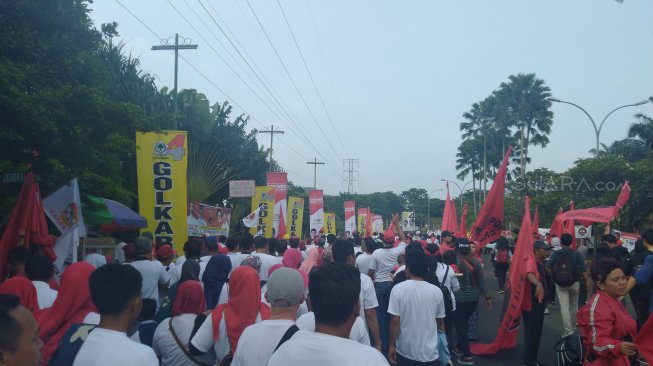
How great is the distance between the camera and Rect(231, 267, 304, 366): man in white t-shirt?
370cm

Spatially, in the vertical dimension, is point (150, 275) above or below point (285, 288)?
below

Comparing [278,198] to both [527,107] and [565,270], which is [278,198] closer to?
[565,270]

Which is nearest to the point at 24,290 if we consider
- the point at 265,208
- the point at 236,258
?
the point at 236,258

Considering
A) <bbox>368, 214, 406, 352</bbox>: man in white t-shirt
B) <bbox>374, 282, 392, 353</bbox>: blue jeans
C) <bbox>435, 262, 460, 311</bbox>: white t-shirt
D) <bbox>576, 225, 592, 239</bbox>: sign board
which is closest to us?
<bbox>435, 262, 460, 311</bbox>: white t-shirt

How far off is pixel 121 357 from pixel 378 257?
7.93 meters

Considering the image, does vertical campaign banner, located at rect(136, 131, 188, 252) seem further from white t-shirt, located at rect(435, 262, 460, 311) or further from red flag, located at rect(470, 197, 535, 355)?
red flag, located at rect(470, 197, 535, 355)

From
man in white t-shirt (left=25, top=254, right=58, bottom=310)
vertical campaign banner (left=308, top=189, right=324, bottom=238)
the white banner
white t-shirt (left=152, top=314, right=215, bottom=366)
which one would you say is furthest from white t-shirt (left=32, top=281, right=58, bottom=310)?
vertical campaign banner (left=308, top=189, right=324, bottom=238)

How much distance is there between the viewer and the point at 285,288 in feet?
13.2

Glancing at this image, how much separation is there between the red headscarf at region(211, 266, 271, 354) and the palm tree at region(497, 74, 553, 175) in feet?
166

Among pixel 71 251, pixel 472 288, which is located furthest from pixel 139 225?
pixel 472 288

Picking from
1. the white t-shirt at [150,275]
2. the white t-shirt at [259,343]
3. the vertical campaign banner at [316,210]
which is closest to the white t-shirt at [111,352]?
the white t-shirt at [259,343]

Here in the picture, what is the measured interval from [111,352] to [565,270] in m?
9.09

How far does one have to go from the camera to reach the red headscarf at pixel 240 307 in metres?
4.59

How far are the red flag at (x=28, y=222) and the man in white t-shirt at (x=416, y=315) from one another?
15.7 ft
